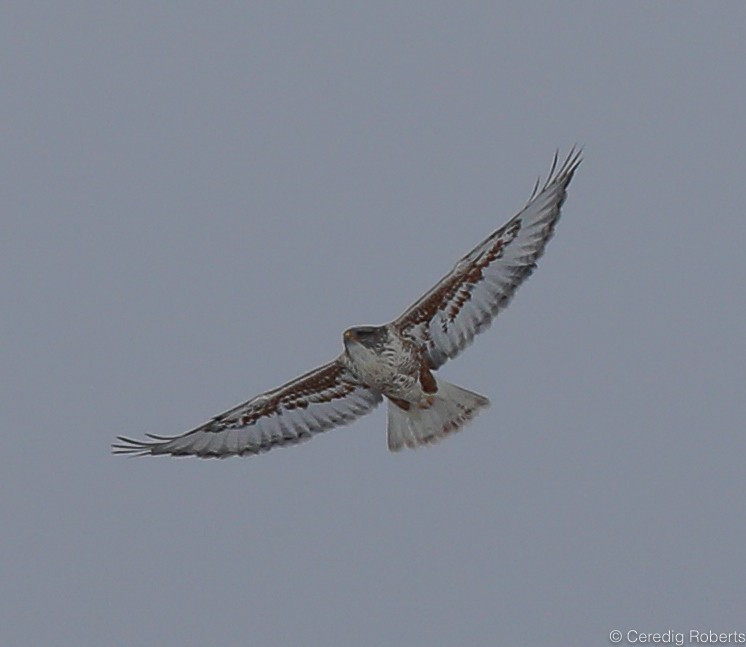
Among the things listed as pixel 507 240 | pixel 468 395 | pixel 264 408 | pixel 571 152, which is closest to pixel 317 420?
pixel 264 408

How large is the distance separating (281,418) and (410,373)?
1.62 meters

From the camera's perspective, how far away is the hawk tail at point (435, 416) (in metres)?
15.0

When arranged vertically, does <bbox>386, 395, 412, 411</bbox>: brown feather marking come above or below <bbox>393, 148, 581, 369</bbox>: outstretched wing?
below

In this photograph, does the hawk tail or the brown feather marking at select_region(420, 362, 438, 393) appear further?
the hawk tail

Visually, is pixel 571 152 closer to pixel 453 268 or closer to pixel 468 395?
pixel 453 268

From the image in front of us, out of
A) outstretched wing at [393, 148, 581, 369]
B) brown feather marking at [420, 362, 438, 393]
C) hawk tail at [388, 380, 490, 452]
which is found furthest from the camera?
hawk tail at [388, 380, 490, 452]

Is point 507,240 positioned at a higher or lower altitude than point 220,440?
higher

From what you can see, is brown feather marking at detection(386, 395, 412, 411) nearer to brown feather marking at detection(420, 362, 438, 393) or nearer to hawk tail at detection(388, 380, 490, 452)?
hawk tail at detection(388, 380, 490, 452)

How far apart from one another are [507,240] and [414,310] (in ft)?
3.61

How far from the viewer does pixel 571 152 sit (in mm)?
13648

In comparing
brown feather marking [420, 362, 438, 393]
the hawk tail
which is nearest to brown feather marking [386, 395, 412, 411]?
the hawk tail

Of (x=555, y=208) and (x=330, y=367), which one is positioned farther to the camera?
(x=330, y=367)

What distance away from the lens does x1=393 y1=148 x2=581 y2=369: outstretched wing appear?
13.8 meters

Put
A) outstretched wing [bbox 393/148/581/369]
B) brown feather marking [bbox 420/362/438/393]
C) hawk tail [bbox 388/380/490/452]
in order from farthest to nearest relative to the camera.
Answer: hawk tail [bbox 388/380/490/452] < brown feather marking [bbox 420/362/438/393] < outstretched wing [bbox 393/148/581/369]
